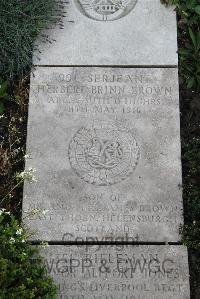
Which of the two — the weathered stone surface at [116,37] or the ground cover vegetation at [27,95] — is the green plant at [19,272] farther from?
the weathered stone surface at [116,37]

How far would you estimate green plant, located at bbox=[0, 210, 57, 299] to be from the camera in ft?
11.8

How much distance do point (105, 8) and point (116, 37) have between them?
366mm

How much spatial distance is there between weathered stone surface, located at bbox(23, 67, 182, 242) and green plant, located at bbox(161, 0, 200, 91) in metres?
0.22

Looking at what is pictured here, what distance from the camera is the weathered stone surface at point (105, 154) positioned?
454 centimetres

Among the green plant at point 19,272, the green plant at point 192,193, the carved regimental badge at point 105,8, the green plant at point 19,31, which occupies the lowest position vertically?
the green plant at point 19,272

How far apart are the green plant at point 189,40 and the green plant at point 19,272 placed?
7.65 feet

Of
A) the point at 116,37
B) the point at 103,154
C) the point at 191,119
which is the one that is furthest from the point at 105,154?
the point at 116,37

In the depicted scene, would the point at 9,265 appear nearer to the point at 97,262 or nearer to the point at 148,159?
the point at 97,262

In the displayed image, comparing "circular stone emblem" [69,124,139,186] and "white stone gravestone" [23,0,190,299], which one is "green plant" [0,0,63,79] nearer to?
"white stone gravestone" [23,0,190,299]

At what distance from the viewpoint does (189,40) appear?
5.37 m

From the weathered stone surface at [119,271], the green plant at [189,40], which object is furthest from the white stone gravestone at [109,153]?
the green plant at [189,40]

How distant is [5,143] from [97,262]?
145cm

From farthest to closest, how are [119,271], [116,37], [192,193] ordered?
[116,37], [192,193], [119,271]

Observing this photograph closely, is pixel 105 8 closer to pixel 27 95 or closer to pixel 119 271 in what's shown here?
pixel 27 95
